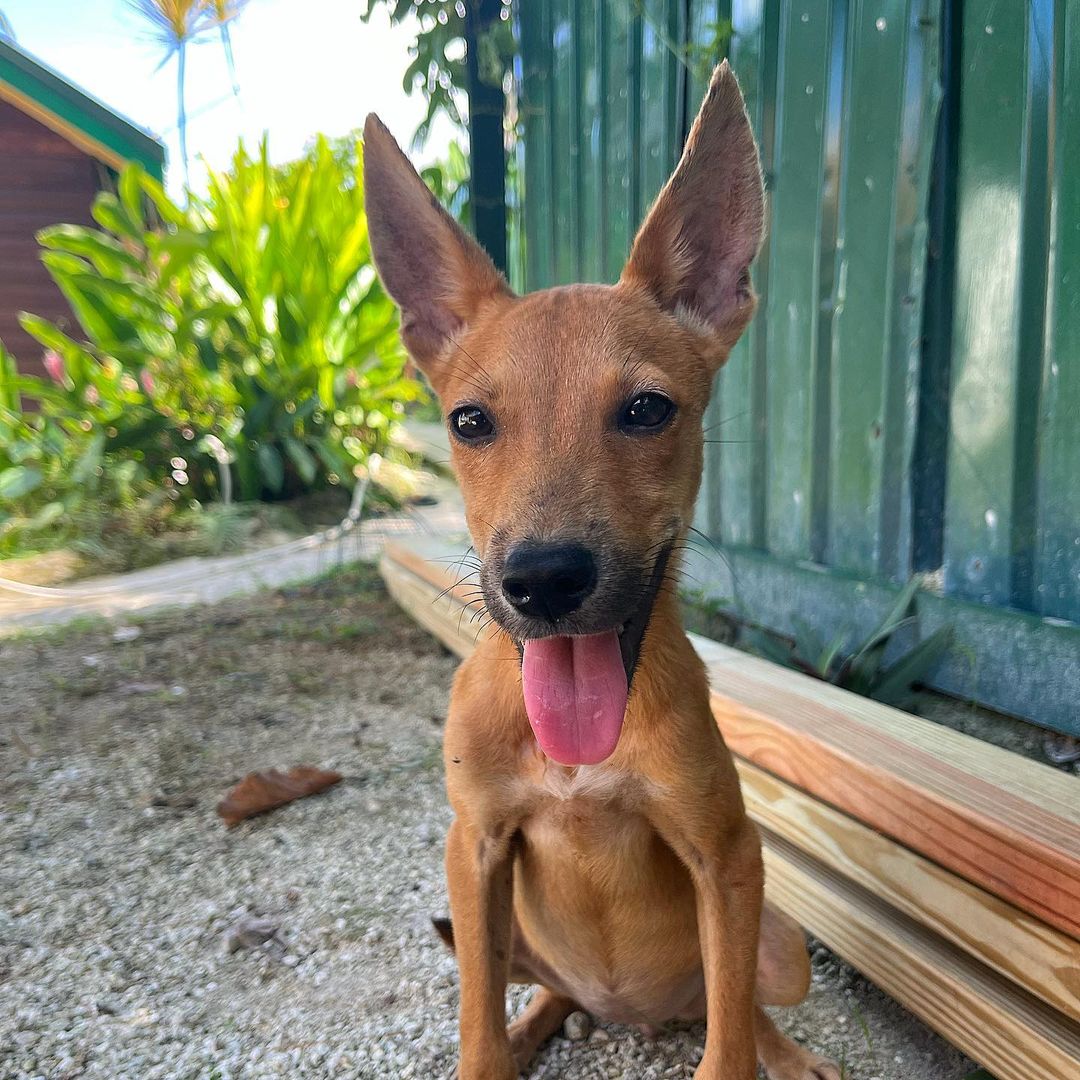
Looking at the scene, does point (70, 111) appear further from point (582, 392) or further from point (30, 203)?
point (582, 392)

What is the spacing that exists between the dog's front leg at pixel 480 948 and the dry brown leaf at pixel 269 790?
1570 mm

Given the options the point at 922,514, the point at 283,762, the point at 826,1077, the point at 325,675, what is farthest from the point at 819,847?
the point at 325,675

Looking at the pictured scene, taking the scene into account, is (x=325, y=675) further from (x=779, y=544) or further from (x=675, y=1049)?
(x=675, y=1049)

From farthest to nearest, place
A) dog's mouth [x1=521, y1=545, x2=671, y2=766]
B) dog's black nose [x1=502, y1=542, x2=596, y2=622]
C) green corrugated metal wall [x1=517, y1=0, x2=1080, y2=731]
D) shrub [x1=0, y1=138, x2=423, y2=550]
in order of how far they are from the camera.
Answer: shrub [x1=0, y1=138, x2=423, y2=550] < green corrugated metal wall [x1=517, y1=0, x2=1080, y2=731] < dog's mouth [x1=521, y1=545, x2=671, y2=766] < dog's black nose [x1=502, y1=542, x2=596, y2=622]

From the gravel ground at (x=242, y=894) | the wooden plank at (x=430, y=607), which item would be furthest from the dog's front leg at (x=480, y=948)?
the wooden plank at (x=430, y=607)

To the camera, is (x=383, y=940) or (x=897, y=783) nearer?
(x=897, y=783)

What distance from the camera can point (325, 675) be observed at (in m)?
4.48

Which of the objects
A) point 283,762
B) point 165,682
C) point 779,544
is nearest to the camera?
point 283,762

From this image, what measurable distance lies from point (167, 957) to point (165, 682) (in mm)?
2164

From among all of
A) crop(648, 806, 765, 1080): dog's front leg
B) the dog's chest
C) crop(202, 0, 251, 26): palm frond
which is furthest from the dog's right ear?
crop(202, 0, 251, 26): palm frond

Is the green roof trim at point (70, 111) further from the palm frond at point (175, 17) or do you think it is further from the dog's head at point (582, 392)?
the dog's head at point (582, 392)

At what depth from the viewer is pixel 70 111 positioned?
11.9m

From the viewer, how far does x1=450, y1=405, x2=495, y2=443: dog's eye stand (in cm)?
190

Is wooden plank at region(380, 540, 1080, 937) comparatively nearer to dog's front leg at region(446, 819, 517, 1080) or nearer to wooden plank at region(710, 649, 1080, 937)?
wooden plank at region(710, 649, 1080, 937)
